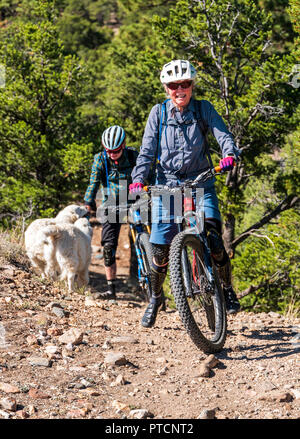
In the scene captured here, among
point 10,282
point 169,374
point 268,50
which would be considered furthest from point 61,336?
point 268,50

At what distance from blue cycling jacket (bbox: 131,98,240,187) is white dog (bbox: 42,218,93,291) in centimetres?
303

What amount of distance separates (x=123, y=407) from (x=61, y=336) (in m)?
1.36

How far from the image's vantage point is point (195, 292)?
4285 mm

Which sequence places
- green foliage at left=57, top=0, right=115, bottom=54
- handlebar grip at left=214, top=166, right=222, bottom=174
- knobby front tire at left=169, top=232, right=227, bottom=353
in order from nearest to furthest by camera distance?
knobby front tire at left=169, top=232, right=227, bottom=353 < handlebar grip at left=214, top=166, right=222, bottom=174 < green foliage at left=57, top=0, right=115, bottom=54

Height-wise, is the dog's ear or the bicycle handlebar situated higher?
the dog's ear

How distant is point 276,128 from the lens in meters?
10.1

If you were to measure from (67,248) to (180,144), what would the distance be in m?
3.49

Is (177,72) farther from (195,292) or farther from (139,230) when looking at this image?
(139,230)

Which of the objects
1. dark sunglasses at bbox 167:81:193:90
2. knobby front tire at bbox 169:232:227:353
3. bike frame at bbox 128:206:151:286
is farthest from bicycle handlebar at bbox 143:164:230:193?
bike frame at bbox 128:206:151:286

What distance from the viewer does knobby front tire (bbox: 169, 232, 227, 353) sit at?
4090 millimetres

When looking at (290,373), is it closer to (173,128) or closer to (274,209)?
(173,128)

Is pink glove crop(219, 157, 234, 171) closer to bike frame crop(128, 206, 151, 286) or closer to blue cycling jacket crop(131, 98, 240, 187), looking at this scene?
blue cycling jacket crop(131, 98, 240, 187)

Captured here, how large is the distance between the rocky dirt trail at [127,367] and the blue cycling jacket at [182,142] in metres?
1.53

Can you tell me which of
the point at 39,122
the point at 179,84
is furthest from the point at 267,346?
the point at 39,122
